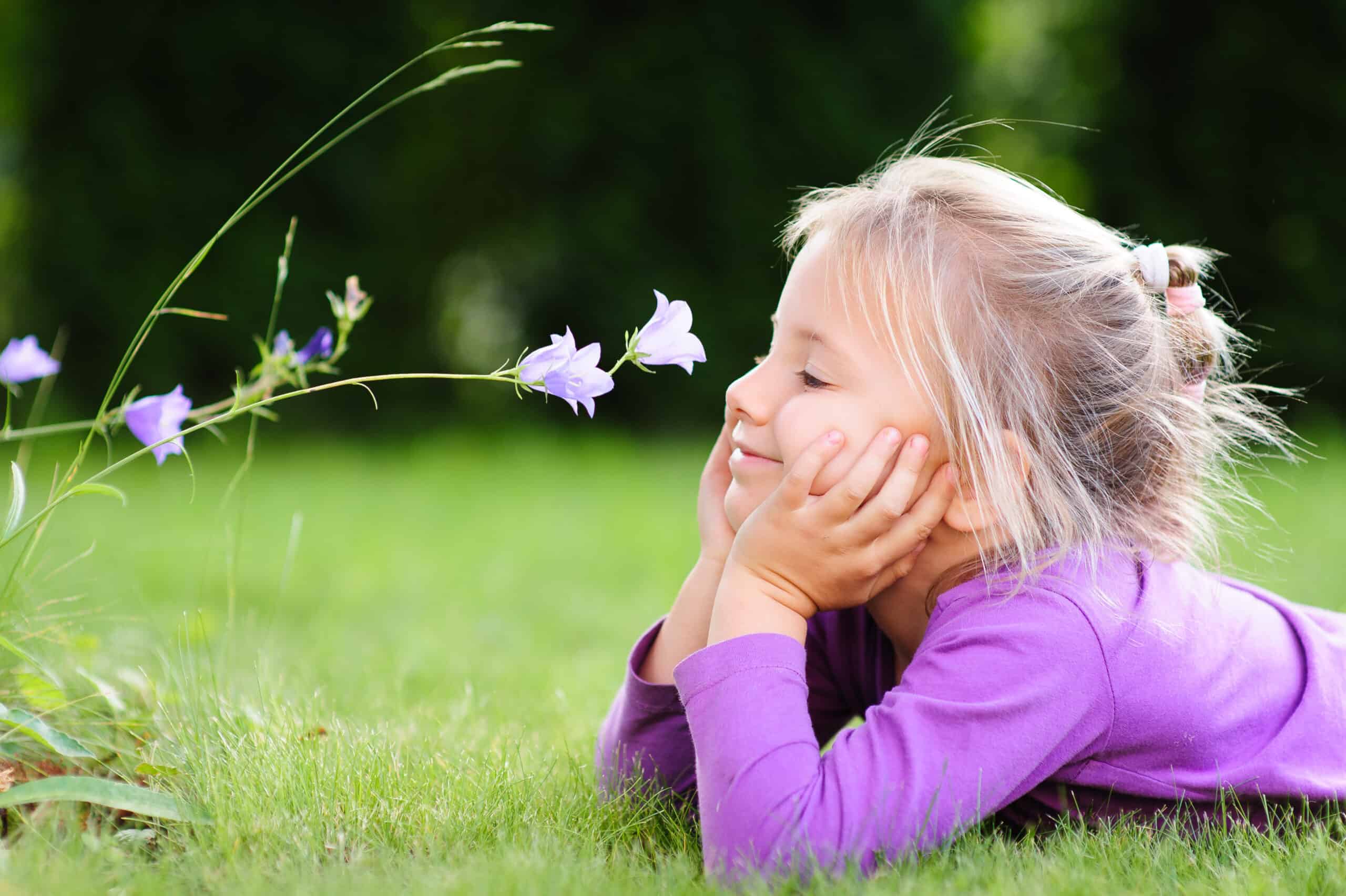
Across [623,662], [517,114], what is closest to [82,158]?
[517,114]

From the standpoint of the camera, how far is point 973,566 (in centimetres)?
191

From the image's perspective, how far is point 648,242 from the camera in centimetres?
938

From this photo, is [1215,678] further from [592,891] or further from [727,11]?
[727,11]

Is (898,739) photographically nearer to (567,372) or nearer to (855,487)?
(855,487)

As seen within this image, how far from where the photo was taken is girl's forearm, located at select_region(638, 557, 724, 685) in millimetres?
2029

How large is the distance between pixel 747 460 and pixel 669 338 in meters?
0.30

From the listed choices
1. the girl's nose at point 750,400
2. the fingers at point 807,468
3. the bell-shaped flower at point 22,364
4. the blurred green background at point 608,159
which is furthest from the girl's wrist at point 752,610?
the blurred green background at point 608,159

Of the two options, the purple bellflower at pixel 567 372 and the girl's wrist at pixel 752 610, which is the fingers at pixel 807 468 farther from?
the purple bellflower at pixel 567 372

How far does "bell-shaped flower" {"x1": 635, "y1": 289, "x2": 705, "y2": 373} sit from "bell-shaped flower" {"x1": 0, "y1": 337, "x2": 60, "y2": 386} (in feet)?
2.91

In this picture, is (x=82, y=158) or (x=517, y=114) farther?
(x=517, y=114)

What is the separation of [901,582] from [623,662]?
1.52 metres

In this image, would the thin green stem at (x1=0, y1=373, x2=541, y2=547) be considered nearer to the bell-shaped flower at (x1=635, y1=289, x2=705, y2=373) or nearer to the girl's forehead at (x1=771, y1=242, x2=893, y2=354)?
the bell-shaped flower at (x1=635, y1=289, x2=705, y2=373)

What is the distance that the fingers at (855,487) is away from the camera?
1734mm

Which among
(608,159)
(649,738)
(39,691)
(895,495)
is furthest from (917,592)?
(608,159)
